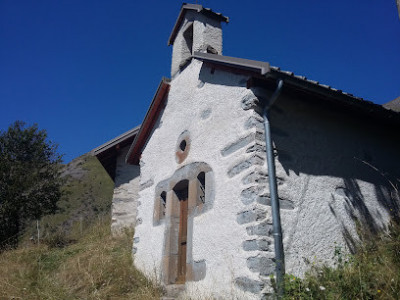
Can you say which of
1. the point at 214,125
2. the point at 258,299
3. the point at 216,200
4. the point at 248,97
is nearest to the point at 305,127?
the point at 248,97

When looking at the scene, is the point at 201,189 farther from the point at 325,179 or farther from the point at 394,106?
the point at 394,106

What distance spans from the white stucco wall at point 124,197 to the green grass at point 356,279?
6837mm

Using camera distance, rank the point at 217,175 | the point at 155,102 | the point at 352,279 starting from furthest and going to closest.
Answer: the point at 155,102, the point at 217,175, the point at 352,279

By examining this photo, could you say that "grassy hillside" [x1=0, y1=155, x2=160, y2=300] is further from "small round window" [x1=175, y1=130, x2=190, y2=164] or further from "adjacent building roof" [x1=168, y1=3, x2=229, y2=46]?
"adjacent building roof" [x1=168, y1=3, x2=229, y2=46]

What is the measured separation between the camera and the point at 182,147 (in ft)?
19.6

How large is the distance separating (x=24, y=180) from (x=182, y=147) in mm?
6693

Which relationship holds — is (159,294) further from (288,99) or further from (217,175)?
(288,99)

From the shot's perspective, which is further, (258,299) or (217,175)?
(217,175)

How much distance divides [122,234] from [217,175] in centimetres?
527

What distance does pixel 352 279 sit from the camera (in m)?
3.38

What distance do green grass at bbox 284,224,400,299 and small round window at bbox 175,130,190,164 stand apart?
276cm

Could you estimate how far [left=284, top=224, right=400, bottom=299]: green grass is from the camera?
10.5 feet

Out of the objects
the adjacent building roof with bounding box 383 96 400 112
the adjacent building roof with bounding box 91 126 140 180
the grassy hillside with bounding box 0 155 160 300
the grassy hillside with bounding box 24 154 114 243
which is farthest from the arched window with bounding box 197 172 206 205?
the grassy hillside with bounding box 24 154 114 243

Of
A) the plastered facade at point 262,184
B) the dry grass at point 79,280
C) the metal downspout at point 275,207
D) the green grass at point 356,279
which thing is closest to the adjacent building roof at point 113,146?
the dry grass at point 79,280
